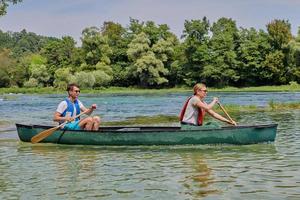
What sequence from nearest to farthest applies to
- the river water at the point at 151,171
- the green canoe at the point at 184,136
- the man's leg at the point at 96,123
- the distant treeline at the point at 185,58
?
the river water at the point at 151,171 < the green canoe at the point at 184,136 < the man's leg at the point at 96,123 < the distant treeline at the point at 185,58

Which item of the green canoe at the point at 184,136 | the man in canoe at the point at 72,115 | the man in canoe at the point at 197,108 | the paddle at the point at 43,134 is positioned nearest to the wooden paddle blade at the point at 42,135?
the paddle at the point at 43,134

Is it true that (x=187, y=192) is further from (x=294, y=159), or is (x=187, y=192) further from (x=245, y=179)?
(x=294, y=159)

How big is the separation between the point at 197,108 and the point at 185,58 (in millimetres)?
68739

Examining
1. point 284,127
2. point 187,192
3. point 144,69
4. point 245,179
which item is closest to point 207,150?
point 245,179

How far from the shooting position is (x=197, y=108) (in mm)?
14234

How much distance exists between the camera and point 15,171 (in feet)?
36.8

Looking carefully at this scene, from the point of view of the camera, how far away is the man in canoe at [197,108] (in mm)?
13953

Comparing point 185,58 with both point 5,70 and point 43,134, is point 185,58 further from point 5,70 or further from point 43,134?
point 43,134

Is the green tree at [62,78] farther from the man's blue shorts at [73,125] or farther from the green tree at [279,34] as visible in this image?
the man's blue shorts at [73,125]

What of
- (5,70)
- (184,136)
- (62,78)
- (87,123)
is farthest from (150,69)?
(184,136)

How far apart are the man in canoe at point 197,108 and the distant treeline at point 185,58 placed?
60.0 m

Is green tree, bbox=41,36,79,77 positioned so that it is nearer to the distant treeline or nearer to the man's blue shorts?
the distant treeline

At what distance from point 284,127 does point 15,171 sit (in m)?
11.2

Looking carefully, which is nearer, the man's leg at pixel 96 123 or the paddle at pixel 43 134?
the paddle at pixel 43 134
